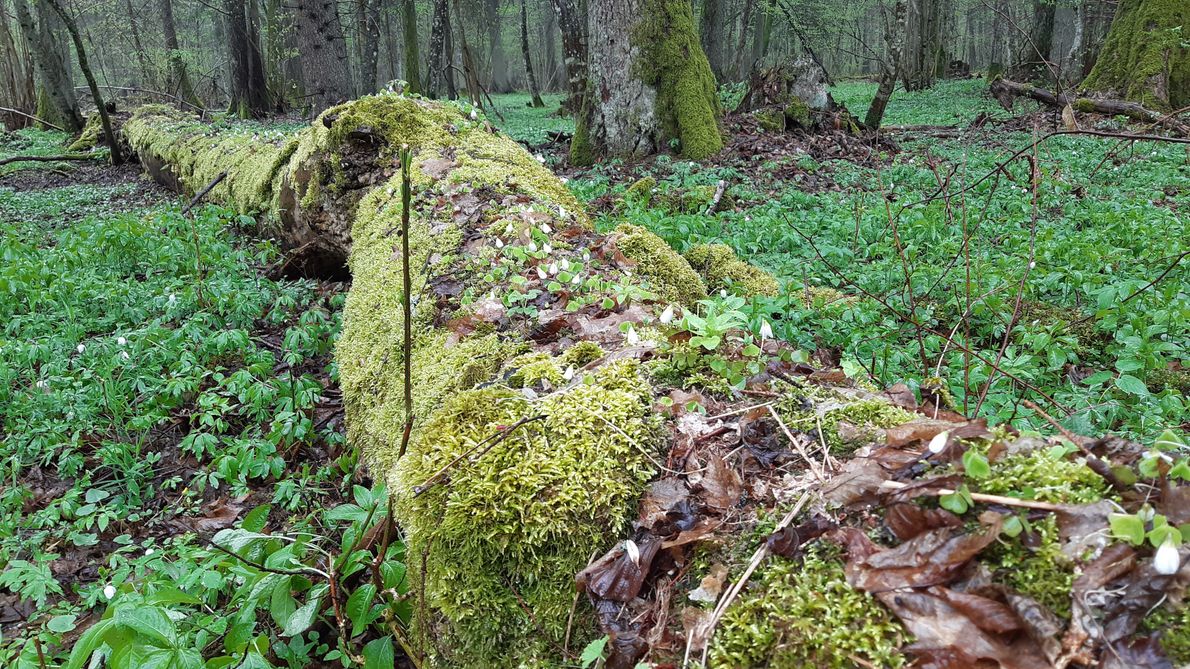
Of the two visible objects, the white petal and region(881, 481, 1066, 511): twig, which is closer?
region(881, 481, 1066, 511): twig

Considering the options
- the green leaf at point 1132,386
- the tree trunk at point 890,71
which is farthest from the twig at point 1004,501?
the tree trunk at point 890,71

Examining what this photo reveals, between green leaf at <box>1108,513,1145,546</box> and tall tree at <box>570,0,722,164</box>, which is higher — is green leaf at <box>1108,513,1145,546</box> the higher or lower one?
the lower one

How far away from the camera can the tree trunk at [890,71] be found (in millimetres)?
10211

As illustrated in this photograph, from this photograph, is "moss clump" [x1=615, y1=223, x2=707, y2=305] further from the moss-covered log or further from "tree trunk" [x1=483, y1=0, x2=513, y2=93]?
"tree trunk" [x1=483, y1=0, x2=513, y2=93]

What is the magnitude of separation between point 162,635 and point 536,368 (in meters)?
1.23

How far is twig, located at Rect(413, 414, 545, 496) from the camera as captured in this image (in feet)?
5.26

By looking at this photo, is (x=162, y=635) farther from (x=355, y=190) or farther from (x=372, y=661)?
(x=355, y=190)

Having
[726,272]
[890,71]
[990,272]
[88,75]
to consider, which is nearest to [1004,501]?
[726,272]

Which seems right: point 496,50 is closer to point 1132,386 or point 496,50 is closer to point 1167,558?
point 1132,386

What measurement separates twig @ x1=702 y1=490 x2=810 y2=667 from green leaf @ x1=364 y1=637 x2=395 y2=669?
1005mm

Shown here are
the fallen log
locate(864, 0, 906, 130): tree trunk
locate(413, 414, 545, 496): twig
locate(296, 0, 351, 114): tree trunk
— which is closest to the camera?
locate(413, 414, 545, 496): twig

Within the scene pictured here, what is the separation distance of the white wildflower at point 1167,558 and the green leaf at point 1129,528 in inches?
1.3

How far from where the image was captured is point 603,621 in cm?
138

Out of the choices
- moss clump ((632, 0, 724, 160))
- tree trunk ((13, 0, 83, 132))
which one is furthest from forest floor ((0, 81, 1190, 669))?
tree trunk ((13, 0, 83, 132))
